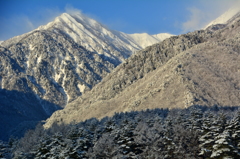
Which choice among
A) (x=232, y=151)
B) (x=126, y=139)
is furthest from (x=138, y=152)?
(x=232, y=151)

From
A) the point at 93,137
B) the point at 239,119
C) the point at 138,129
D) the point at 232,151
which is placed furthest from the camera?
the point at 93,137

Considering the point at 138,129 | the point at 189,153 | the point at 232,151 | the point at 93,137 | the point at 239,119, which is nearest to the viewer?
the point at 232,151

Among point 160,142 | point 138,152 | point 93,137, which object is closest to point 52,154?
point 93,137

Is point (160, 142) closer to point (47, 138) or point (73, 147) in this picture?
point (73, 147)

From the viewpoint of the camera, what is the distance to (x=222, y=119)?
6525cm

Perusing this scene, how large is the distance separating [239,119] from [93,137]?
38836 millimetres

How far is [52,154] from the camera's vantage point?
66312 mm

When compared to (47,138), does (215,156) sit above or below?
below

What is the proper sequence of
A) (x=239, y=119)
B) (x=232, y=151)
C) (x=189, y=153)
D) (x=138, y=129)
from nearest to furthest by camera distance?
(x=232, y=151) < (x=239, y=119) < (x=189, y=153) < (x=138, y=129)

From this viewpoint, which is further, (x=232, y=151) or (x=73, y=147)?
(x=73, y=147)

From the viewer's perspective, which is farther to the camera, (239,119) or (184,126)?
(184,126)

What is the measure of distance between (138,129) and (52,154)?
21.7m

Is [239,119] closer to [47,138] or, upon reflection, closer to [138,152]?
[138,152]

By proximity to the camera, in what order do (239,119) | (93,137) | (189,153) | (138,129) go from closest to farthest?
(239,119) → (189,153) → (138,129) → (93,137)
